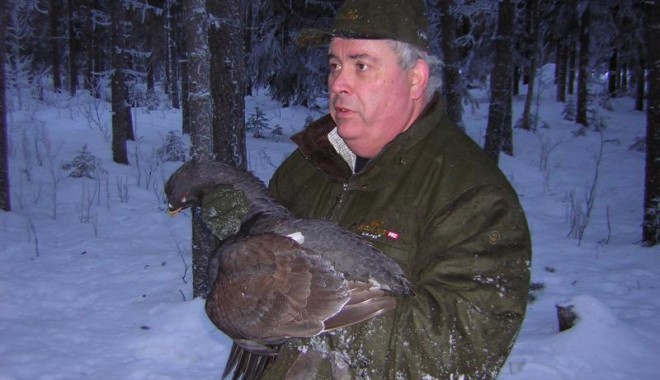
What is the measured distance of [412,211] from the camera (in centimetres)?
228

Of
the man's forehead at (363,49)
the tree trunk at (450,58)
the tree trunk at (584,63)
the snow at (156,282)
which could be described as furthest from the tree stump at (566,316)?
the tree trunk at (584,63)

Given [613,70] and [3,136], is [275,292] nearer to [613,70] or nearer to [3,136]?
A: [3,136]

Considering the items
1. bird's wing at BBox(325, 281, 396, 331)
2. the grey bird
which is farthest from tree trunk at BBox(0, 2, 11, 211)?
bird's wing at BBox(325, 281, 396, 331)

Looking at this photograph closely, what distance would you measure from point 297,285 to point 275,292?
→ 102mm

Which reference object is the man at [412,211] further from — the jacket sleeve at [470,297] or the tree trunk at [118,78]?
the tree trunk at [118,78]

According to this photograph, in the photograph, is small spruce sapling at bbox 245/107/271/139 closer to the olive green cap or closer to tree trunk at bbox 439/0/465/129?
tree trunk at bbox 439/0/465/129

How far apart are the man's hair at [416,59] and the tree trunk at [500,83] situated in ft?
33.2

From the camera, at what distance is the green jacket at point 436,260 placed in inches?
77.7

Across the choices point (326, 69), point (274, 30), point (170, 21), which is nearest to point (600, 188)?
point (326, 69)

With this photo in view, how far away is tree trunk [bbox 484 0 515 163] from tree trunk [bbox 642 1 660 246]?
3926 millimetres

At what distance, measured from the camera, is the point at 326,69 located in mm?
17812

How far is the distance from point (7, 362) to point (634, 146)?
21.6 meters

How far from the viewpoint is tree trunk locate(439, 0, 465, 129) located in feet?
41.4

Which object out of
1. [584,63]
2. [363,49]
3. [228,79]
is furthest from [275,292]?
[584,63]
